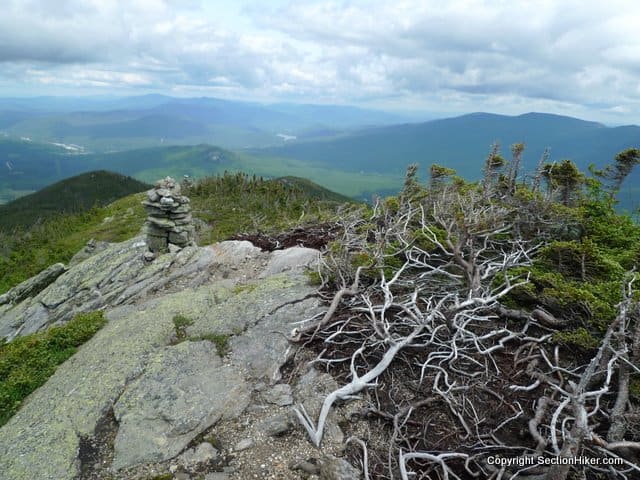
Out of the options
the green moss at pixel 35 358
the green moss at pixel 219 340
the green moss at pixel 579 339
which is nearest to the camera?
the green moss at pixel 579 339

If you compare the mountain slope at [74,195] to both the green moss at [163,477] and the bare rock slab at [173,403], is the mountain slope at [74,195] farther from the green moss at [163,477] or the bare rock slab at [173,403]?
the green moss at [163,477]

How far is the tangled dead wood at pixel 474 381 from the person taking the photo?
5.62 m

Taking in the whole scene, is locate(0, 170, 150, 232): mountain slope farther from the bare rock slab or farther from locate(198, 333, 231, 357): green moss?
the bare rock slab

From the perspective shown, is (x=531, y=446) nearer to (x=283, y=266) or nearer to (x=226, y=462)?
(x=226, y=462)

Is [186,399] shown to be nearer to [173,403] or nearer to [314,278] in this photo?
[173,403]

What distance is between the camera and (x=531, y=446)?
6.20 metres

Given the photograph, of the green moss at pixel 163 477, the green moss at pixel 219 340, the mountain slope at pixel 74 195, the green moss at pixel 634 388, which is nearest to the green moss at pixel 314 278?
the green moss at pixel 219 340

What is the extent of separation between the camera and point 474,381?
7.45 meters

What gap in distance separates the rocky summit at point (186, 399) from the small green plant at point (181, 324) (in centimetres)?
3

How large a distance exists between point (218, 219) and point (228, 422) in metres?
50.0

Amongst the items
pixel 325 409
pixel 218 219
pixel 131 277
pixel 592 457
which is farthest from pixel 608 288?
pixel 218 219

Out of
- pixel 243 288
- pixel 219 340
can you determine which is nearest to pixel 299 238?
pixel 243 288

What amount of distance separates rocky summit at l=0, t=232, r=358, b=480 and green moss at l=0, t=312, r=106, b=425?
33 centimetres

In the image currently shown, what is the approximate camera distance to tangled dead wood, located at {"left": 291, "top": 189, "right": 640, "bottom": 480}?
5.62m
